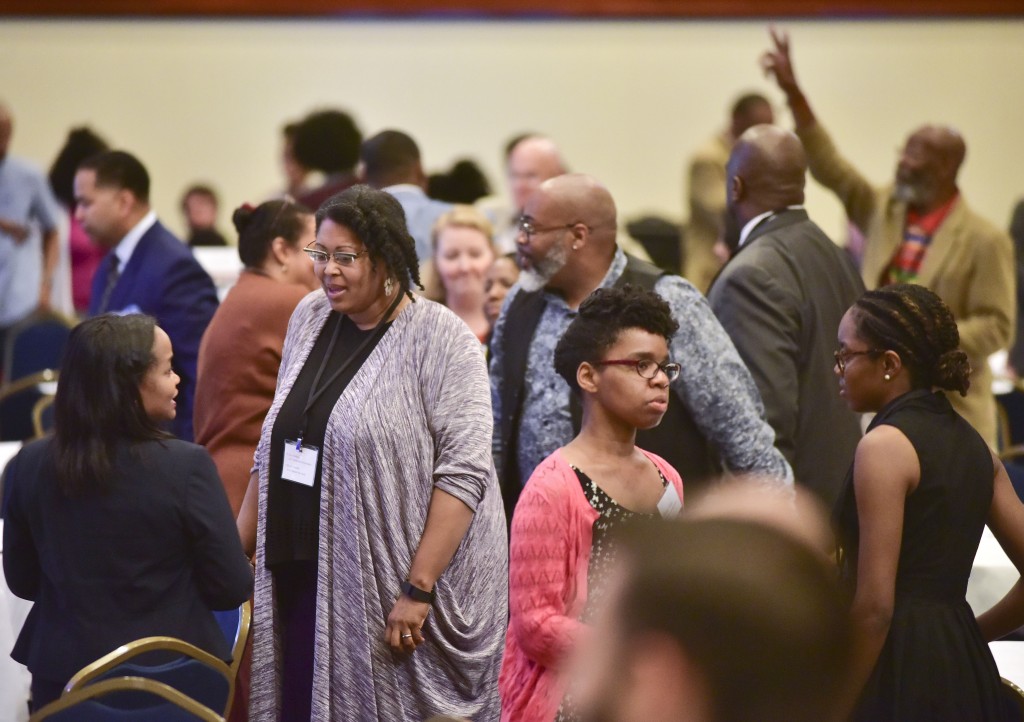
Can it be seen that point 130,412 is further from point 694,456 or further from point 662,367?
point 694,456

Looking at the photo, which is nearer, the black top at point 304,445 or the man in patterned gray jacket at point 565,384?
the black top at point 304,445

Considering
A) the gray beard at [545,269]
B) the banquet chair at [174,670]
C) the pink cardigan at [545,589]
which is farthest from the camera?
the gray beard at [545,269]

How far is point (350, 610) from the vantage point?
2.81 m

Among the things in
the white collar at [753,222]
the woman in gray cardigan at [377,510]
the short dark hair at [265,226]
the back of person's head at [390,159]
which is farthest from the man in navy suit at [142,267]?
the white collar at [753,222]

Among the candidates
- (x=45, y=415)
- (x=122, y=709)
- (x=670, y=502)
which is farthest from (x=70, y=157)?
(x=670, y=502)

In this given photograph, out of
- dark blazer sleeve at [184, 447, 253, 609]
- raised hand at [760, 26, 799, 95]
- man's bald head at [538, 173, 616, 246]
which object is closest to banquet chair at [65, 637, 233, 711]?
dark blazer sleeve at [184, 447, 253, 609]

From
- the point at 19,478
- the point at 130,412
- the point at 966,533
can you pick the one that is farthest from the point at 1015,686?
the point at 19,478

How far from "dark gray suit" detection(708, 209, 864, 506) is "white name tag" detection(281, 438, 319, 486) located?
49.5 inches

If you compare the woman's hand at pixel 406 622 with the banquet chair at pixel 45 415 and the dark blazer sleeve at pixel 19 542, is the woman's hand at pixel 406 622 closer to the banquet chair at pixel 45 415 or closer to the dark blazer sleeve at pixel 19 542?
the dark blazer sleeve at pixel 19 542

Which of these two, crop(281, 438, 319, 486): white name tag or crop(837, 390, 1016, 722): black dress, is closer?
crop(837, 390, 1016, 722): black dress

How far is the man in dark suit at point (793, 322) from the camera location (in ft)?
11.7

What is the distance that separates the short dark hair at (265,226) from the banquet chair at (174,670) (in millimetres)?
1334

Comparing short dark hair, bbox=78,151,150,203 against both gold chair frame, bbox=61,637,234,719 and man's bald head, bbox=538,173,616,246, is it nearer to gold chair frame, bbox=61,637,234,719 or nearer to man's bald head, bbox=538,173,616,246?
man's bald head, bbox=538,173,616,246

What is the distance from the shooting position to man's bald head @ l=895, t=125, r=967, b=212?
475cm
